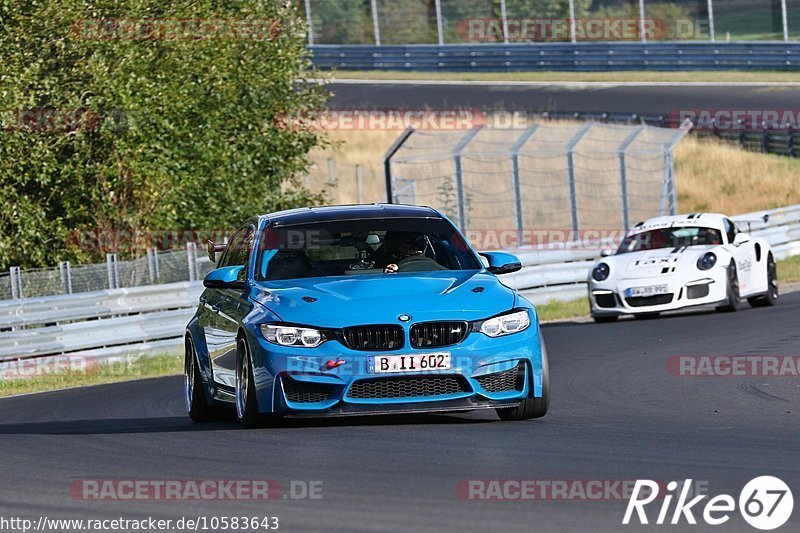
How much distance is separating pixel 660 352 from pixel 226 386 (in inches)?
229

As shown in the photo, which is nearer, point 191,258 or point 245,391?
point 245,391

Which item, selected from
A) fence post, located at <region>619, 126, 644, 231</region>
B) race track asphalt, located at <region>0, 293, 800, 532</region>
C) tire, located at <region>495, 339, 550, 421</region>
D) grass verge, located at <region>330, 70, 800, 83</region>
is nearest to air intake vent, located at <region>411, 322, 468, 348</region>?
race track asphalt, located at <region>0, 293, 800, 532</region>

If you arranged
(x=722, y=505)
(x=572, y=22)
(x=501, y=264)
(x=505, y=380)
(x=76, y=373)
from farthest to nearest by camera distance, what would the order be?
1. (x=572, y=22)
2. (x=76, y=373)
3. (x=501, y=264)
4. (x=505, y=380)
5. (x=722, y=505)

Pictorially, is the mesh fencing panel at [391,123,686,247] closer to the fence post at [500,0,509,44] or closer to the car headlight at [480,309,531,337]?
the fence post at [500,0,509,44]

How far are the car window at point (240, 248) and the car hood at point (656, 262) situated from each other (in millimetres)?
8351

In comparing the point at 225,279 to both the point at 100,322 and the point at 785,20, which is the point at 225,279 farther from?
the point at 785,20

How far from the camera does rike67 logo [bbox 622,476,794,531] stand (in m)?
6.00

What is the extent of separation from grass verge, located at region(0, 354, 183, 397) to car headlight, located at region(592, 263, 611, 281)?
5.10 meters

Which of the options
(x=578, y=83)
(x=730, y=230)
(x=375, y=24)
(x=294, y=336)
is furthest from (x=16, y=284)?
(x=375, y=24)

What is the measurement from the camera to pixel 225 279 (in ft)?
32.8

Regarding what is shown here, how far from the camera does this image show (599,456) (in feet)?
25.3

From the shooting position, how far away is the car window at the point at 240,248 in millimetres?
10727

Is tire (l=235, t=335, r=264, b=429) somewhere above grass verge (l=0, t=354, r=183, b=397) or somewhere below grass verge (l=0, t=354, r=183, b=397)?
above

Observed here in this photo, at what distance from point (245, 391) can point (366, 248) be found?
1.36 meters
